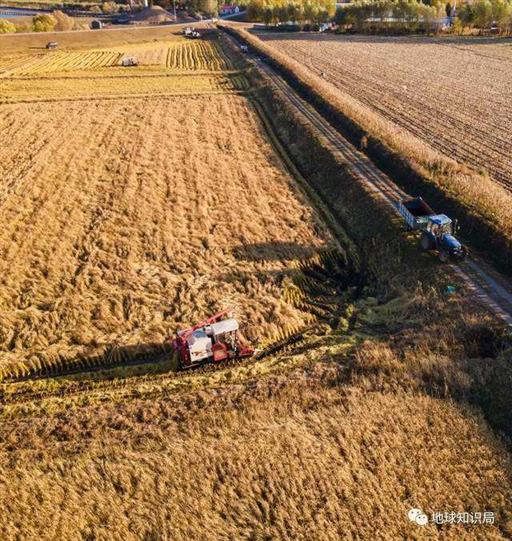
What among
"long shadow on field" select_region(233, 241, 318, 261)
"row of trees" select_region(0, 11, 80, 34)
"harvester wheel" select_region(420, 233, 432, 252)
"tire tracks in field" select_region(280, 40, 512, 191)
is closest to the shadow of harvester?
"long shadow on field" select_region(233, 241, 318, 261)

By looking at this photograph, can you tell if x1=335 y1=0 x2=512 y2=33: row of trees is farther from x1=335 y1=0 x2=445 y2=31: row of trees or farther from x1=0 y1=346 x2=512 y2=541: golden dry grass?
x1=0 y1=346 x2=512 y2=541: golden dry grass

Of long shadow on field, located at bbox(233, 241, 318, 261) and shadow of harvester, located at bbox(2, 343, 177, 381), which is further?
long shadow on field, located at bbox(233, 241, 318, 261)

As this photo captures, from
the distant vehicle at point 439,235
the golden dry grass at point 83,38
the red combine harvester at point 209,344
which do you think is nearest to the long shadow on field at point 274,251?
the distant vehicle at point 439,235

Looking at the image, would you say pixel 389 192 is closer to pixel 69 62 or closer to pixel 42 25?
pixel 69 62

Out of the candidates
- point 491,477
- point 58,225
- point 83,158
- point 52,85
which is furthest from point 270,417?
point 52,85

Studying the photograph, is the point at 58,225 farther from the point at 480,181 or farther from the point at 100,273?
the point at 480,181

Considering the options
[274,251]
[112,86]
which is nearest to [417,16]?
[112,86]
